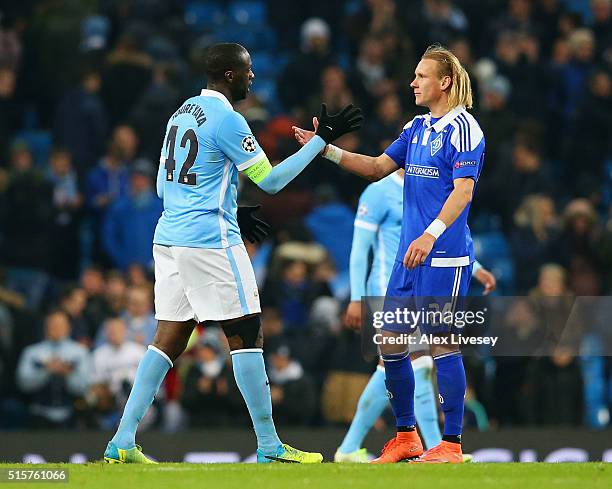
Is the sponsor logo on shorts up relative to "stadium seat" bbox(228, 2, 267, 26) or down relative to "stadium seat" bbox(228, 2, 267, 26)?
down

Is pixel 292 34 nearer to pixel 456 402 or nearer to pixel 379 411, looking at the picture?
pixel 379 411

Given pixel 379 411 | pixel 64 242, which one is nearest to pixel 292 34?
pixel 64 242

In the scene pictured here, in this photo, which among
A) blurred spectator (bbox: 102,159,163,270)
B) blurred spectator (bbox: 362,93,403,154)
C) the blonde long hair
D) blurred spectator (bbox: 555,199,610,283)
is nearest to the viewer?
the blonde long hair

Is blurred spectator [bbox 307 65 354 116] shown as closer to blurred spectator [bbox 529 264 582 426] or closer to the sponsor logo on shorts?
blurred spectator [bbox 529 264 582 426]

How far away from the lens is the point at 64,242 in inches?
623

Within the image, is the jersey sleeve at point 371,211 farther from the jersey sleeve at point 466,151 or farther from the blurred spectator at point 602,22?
the blurred spectator at point 602,22

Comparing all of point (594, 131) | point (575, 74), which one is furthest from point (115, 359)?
point (575, 74)

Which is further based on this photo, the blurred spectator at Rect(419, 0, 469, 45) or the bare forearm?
the blurred spectator at Rect(419, 0, 469, 45)

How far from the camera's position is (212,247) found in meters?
8.30

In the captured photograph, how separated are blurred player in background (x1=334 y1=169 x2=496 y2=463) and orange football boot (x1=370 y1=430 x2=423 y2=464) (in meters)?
1.35

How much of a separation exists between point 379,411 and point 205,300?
7.82 feet

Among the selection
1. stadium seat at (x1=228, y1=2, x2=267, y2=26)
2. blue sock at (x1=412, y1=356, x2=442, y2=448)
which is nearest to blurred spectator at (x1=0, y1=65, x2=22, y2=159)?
stadium seat at (x1=228, y1=2, x2=267, y2=26)

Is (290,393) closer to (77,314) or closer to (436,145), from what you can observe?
(77,314)

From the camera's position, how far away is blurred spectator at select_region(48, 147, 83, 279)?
15688mm
